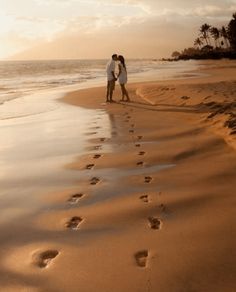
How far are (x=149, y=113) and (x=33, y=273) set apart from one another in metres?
8.47

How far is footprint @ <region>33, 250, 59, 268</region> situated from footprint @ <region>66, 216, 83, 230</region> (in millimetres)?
499

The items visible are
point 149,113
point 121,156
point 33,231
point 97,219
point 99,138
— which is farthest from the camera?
point 149,113

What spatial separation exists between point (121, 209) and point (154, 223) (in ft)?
1.57

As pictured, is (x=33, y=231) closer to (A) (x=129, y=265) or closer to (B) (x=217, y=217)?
(A) (x=129, y=265)

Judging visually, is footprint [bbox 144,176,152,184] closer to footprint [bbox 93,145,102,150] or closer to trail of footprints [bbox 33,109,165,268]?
trail of footprints [bbox 33,109,165,268]

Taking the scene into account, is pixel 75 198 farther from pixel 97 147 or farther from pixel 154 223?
pixel 97 147

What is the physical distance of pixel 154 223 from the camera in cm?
379

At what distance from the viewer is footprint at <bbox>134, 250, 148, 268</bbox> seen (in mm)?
3028

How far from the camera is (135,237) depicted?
11.5 feet

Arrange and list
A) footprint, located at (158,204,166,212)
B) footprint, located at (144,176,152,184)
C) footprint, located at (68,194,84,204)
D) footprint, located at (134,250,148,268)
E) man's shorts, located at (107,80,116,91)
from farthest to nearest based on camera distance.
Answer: man's shorts, located at (107,80,116,91) → footprint, located at (144,176,152,184) → footprint, located at (68,194,84,204) → footprint, located at (158,204,166,212) → footprint, located at (134,250,148,268)

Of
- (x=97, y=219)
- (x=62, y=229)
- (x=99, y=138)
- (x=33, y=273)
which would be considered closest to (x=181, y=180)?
(x=97, y=219)

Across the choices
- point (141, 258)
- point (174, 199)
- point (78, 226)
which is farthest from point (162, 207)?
point (141, 258)

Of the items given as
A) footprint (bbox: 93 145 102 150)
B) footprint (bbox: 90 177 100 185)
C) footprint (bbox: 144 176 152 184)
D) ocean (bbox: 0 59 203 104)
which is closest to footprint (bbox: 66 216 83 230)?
footprint (bbox: 90 177 100 185)

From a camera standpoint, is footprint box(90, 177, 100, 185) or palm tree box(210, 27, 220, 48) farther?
palm tree box(210, 27, 220, 48)
